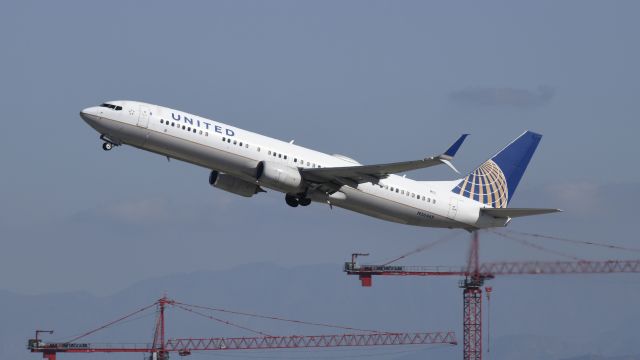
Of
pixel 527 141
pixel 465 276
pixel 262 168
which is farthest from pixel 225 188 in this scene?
pixel 465 276

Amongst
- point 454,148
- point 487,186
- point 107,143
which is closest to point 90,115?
point 107,143

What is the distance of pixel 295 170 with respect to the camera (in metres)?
80.9

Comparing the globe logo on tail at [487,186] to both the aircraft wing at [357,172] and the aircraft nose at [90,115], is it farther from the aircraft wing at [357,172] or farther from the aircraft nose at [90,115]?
the aircraft nose at [90,115]

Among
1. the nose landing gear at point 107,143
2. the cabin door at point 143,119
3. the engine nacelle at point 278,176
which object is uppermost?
the cabin door at point 143,119

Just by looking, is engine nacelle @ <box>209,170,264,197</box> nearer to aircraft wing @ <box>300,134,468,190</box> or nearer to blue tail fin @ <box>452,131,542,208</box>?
aircraft wing @ <box>300,134,468,190</box>

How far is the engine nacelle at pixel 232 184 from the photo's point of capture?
84.8 meters

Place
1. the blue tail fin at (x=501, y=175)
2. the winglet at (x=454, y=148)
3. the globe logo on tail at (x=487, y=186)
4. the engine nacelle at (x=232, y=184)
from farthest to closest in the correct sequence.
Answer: the blue tail fin at (x=501, y=175) < the globe logo on tail at (x=487, y=186) < the engine nacelle at (x=232, y=184) < the winglet at (x=454, y=148)

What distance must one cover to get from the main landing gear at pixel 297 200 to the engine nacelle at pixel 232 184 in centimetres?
241

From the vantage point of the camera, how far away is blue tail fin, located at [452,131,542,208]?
9438 cm

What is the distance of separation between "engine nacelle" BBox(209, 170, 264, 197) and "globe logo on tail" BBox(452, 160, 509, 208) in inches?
638

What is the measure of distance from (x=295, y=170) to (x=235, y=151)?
4.51m

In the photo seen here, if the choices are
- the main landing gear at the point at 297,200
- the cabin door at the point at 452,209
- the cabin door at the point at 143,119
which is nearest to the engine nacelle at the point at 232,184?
the main landing gear at the point at 297,200

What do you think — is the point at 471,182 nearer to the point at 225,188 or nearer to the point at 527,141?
the point at 527,141

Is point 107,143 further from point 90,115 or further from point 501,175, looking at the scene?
point 501,175
